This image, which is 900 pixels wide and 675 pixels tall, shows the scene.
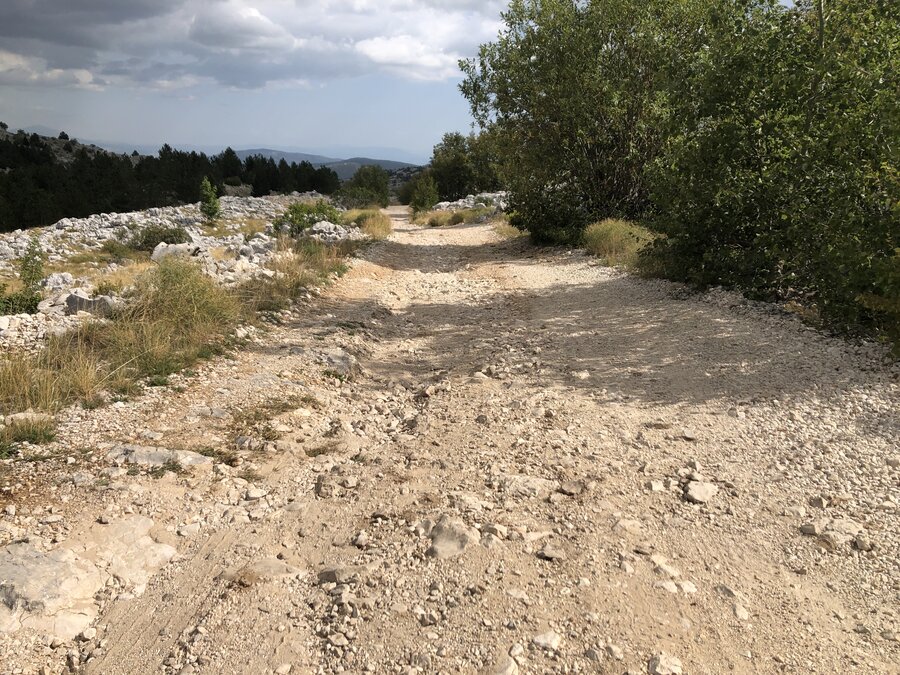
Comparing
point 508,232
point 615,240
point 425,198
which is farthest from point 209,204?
point 615,240

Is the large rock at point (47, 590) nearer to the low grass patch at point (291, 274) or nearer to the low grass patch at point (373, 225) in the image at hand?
the low grass patch at point (291, 274)

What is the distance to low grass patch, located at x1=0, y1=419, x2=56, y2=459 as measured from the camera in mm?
4394

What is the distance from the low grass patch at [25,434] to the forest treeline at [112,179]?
3743cm

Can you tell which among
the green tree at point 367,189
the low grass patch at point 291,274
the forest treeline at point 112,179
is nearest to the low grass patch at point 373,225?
the low grass patch at point 291,274

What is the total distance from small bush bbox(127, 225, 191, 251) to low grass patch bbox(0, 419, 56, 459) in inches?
741

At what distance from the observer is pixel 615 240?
1484 cm

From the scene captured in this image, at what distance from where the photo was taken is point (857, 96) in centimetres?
746

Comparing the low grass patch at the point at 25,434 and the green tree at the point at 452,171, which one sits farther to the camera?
the green tree at the point at 452,171

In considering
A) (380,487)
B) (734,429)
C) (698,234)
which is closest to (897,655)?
(734,429)

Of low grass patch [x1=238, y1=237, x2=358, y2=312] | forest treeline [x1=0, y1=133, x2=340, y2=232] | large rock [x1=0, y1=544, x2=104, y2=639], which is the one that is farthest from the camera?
forest treeline [x1=0, y1=133, x2=340, y2=232]

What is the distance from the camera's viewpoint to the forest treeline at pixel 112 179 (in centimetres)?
3809

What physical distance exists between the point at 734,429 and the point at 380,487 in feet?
9.28

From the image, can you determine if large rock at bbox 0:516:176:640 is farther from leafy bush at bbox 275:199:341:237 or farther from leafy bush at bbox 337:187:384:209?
leafy bush at bbox 337:187:384:209

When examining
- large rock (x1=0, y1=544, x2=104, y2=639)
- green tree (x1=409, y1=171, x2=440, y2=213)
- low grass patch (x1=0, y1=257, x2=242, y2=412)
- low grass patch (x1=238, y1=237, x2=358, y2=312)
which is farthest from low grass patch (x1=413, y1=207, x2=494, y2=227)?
large rock (x1=0, y1=544, x2=104, y2=639)
